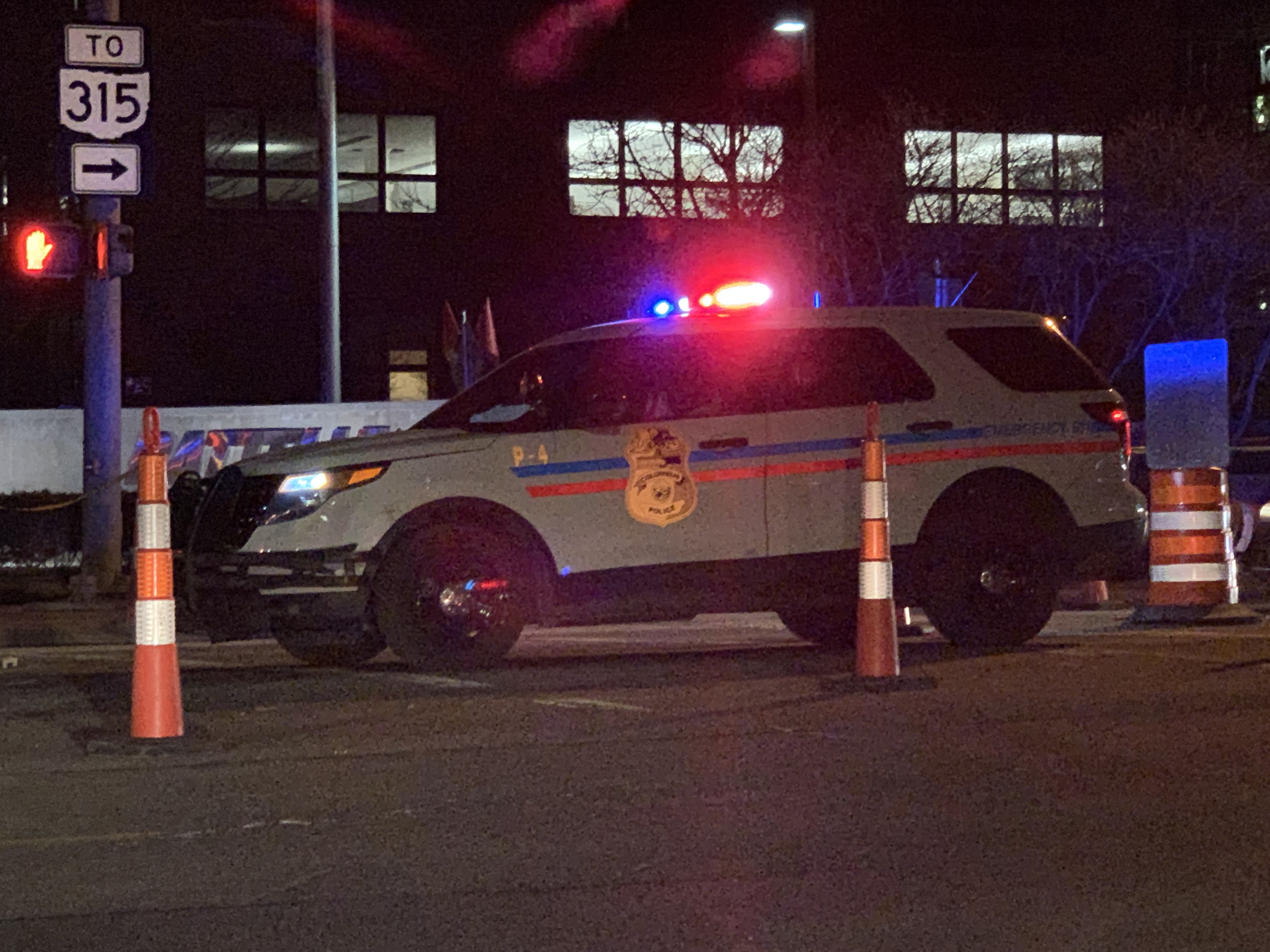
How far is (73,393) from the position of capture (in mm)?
30172

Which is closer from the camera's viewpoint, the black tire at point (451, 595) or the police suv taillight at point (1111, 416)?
the black tire at point (451, 595)

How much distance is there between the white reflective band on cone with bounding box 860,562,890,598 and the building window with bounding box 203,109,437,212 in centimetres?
2283

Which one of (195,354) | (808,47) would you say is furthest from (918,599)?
(195,354)

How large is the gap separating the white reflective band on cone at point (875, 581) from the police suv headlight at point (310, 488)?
2.43 m

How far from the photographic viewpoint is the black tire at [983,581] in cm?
1039

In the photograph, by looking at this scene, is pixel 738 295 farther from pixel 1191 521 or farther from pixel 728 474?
pixel 1191 521

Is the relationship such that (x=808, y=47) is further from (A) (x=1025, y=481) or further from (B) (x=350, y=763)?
(B) (x=350, y=763)

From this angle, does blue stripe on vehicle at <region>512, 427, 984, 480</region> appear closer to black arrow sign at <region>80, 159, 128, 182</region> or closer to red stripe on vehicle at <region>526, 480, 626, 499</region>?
red stripe on vehicle at <region>526, 480, 626, 499</region>

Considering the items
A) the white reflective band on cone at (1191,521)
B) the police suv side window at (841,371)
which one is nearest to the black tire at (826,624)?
the police suv side window at (841,371)

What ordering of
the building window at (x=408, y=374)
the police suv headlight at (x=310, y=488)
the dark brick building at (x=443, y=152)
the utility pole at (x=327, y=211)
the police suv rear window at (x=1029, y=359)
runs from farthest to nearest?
1. the building window at (x=408, y=374)
2. the dark brick building at (x=443, y=152)
3. the utility pole at (x=327, y=211)
4. the police suv rear window at (x=1029, y=359)
5. the police suv headlight at (x=310, y=488)

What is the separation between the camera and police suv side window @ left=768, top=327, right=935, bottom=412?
10234 millimetres

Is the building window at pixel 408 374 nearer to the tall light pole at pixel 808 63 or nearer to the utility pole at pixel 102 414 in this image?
the tall light pole at pixel 808 63

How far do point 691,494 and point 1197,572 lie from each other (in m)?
3.69

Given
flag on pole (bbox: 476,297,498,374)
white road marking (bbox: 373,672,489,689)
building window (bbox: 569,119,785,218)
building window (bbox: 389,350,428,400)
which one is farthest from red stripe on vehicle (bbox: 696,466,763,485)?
building window (bbox: 389,350,428,400)
